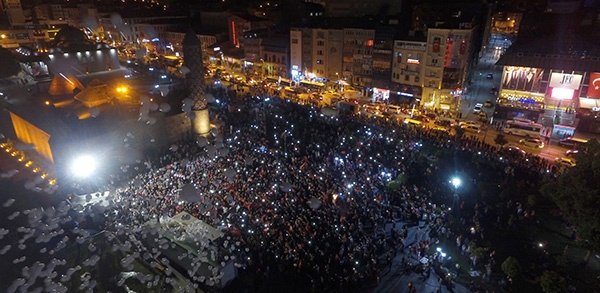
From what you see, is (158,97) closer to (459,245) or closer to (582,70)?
(459,245)

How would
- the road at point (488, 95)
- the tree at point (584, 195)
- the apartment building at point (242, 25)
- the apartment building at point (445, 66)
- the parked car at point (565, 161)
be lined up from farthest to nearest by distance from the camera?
the apartment building at point (242, 25) < the apartment building at point (445, 66) < the road at point (488, 95) < the parked car at point (565, 161) < the tree at point (584, 195)

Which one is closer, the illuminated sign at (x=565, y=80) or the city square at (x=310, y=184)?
the city square at (x=310, y=184)

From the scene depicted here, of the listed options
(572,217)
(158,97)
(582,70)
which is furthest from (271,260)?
(582,70)

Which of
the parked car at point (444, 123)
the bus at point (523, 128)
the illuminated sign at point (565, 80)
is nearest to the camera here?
the bus at point (523, 128)

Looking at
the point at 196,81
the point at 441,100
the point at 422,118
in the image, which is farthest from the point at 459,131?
the point at 196,81

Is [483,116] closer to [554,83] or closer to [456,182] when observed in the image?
[554,83]

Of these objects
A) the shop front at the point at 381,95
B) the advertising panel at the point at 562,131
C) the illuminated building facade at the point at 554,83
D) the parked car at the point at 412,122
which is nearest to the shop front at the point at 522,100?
the illuminated building facade at the point at 554,83

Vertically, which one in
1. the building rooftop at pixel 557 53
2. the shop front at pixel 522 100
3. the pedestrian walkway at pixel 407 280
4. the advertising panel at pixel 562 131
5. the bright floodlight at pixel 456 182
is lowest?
the pedestrian walkway at pixel 407 280

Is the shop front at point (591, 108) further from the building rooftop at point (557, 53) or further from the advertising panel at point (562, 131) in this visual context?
the advertising panel at point (562, 131)
